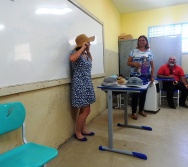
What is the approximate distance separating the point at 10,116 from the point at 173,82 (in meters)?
3.62

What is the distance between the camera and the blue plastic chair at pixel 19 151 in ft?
3.33

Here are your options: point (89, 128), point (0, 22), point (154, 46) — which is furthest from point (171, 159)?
point (154, 46)

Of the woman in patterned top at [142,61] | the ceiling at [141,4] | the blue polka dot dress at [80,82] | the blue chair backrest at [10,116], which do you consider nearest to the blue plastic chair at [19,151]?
the blue chair backrest at [10,116]

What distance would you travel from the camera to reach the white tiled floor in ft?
5.67

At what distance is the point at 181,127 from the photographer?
263cm

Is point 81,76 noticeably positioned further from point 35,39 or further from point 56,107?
point 35,39

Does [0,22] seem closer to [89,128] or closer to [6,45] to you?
[6,45]

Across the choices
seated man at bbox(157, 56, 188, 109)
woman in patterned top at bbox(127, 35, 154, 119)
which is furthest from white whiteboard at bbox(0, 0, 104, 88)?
→ seated man at bbox(157, 56, 188, 109)

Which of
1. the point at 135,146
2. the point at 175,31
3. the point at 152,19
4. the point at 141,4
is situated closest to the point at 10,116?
the point at 135,146

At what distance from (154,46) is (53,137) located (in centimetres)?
396

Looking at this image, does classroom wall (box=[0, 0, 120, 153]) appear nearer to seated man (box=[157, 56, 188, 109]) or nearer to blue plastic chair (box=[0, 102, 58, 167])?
blue plastic chair (box=[0, 102, 58, 167])

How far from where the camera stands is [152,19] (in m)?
5.14

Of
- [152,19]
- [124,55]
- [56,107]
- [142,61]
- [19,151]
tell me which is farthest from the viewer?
[152,19]

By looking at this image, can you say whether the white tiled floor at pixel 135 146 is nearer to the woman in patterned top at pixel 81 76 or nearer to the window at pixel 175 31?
the woman in patterned top at pixel 81 76
